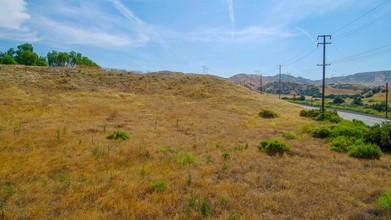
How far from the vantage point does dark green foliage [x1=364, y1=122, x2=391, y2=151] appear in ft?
42.7

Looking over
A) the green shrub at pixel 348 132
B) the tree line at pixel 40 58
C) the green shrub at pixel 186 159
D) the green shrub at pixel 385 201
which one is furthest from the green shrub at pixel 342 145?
the tree line at pixel 40 58

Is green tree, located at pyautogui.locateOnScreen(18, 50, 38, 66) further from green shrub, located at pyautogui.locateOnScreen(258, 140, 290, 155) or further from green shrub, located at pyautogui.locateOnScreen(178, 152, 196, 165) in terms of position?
green shrub, located at pyautogui.locateOnScreen(258, 140, 290, 155)

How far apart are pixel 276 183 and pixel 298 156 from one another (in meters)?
4.25

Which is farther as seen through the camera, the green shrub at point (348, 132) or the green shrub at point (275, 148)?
the green shrub at point (348, 132)

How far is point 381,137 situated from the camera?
13.2 meters

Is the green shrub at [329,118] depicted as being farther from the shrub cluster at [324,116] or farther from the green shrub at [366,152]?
the green shrub at [366,152]

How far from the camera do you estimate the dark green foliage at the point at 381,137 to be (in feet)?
42.7

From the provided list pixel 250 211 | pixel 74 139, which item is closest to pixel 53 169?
pixel 74 139

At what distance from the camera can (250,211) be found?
6.01 metres

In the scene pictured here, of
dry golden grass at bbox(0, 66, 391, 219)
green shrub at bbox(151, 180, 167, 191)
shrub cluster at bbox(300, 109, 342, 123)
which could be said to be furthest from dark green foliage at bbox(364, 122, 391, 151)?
green shrub at bbox(151, 180, 167, 191)

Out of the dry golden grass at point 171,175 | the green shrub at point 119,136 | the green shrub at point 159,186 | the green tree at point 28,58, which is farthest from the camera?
the green tree at point 28,58

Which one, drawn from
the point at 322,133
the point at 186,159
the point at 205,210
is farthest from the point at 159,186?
the point at 322,133

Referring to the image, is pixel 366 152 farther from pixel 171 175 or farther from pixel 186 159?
pixel 171 175

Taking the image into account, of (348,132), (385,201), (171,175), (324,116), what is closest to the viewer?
(385,201)
